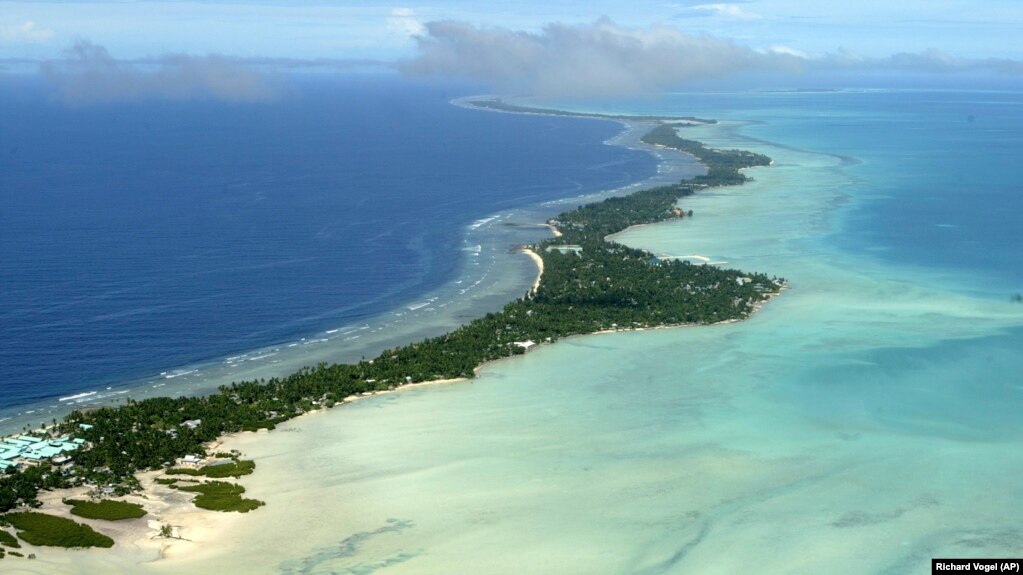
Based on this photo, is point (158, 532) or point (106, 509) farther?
point (106, 509)

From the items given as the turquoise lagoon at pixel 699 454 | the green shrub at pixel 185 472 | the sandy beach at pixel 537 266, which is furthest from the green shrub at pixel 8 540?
the sandy beach at pixel 537 266

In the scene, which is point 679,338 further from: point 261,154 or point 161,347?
point 261,154

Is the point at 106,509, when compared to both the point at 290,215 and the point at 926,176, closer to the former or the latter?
the point at 290,215

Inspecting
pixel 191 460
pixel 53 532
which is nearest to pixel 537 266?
pixel 191 460

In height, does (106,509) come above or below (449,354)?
below

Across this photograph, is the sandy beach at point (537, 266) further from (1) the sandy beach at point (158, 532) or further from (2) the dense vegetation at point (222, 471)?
(1) the sandy beach at point (158, 532)

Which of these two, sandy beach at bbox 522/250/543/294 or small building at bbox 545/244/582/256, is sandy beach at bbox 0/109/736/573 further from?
small building at bbox 545/244/582/256

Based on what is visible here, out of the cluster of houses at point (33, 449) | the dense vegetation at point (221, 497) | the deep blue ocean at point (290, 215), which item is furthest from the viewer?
the deep blue ocean at point (290, 215)
